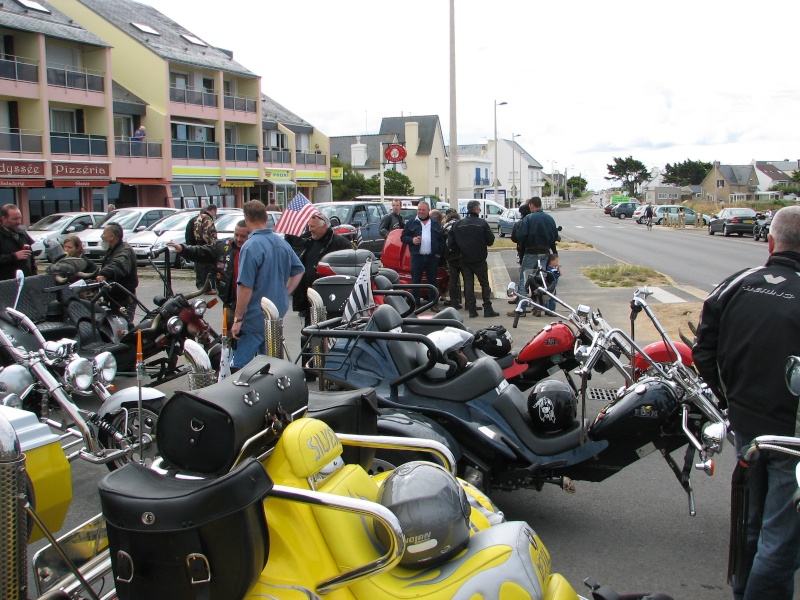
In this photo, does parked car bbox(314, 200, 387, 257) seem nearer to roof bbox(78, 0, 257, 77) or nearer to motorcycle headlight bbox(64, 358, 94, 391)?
motorcycle headlight bbox(64, 358, 94, 391)

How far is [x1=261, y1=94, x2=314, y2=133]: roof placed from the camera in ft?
177

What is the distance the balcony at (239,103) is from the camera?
46125 millimetres

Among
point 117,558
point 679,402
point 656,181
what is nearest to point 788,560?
point 679,402

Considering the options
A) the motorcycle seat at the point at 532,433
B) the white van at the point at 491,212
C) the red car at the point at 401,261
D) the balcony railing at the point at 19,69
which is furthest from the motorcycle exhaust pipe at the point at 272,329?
the white van at the point at 491,212

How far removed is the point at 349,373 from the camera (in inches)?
205

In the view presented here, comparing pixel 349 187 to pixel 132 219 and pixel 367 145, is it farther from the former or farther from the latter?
pixel 132 219

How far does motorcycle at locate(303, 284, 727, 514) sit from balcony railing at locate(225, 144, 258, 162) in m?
42.6

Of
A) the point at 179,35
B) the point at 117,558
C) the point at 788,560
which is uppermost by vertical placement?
the point at 179,35

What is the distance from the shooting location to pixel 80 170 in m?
35.1

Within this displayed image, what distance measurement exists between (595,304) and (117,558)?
1215 cm

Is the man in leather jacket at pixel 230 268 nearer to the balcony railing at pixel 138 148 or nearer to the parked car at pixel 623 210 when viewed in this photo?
the balcony railing at pixel 138 148

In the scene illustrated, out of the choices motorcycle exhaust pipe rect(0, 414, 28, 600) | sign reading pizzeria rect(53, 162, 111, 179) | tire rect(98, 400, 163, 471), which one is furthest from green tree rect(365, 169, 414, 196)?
motorcycle exhaust pipe rect(0, 414, 28, 600)

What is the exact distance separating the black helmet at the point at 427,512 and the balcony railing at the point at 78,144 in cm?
3573

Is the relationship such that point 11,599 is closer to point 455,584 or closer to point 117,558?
point 117,558
